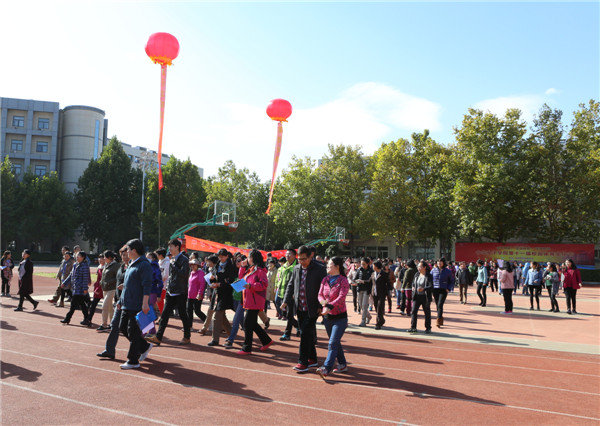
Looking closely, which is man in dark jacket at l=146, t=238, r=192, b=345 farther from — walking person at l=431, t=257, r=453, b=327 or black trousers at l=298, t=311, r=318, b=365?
walking person at l=431, t=257, r=453, b=327

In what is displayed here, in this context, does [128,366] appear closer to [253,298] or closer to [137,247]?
[137,247]

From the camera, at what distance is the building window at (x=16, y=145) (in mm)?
58844

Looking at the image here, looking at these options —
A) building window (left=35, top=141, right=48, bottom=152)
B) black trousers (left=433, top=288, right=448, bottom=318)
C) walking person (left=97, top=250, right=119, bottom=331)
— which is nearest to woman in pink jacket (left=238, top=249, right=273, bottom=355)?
walking person (left=97, top=250, right=119, bottom=331)

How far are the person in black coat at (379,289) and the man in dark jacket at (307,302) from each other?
4.79 m

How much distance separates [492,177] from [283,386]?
1547 inches

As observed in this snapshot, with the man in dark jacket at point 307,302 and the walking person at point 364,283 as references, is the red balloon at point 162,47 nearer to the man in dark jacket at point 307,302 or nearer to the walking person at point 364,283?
the walking person at point 364,283

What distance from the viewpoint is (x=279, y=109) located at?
1614cm

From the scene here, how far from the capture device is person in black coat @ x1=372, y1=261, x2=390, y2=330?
1156 centimetres

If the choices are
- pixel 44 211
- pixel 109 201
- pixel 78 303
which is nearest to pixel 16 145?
pixel 44 211

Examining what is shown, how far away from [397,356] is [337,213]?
4575cm

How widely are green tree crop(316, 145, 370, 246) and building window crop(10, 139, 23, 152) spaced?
41.3 metres

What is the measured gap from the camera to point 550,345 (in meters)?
9.82

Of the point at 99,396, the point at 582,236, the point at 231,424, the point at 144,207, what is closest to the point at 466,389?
the point at 231,424

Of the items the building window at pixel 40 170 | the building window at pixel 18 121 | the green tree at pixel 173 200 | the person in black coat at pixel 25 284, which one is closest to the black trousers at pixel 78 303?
the person in black coat at pixel 25 284
